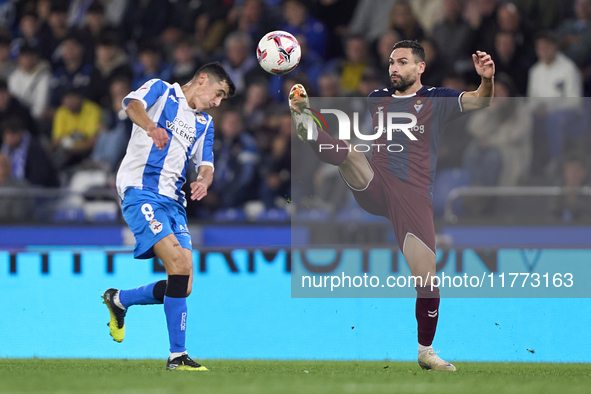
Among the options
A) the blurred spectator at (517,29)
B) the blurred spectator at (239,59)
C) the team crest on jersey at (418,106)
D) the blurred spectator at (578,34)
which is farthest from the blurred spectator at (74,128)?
the blurred spectator at (578,34)

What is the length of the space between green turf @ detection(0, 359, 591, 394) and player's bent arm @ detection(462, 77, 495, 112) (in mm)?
1870

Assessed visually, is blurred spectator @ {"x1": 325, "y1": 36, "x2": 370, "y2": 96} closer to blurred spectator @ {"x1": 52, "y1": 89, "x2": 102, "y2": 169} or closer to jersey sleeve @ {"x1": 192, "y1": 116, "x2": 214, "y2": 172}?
blurred spectator @ {"x1": 52, "y1": 89, "x2": 102, "y2": 169}

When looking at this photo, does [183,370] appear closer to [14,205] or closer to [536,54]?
[14,205]

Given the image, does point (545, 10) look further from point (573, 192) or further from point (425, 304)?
point (425, 304)

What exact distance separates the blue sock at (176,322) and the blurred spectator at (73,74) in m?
6.06

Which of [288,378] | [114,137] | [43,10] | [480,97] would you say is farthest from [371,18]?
[288,378]

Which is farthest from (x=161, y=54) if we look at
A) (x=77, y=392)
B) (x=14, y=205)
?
(x=77, y=392)

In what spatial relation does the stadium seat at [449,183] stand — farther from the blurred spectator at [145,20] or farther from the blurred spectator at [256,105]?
the blurred spectator at [145,20]

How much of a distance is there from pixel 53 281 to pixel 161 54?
16.1 feet

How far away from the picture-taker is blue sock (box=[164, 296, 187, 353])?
5.74m

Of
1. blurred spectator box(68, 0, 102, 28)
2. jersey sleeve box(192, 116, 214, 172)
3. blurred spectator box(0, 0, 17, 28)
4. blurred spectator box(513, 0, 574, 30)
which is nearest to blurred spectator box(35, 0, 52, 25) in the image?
blurred spectator box(68, 0, 102, 28)

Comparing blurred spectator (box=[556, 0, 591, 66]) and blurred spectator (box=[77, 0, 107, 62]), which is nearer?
blurred spectator (box=[556, 0, 591, 66])

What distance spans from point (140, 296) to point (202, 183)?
0.96 metres

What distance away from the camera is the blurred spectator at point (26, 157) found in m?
10.2
